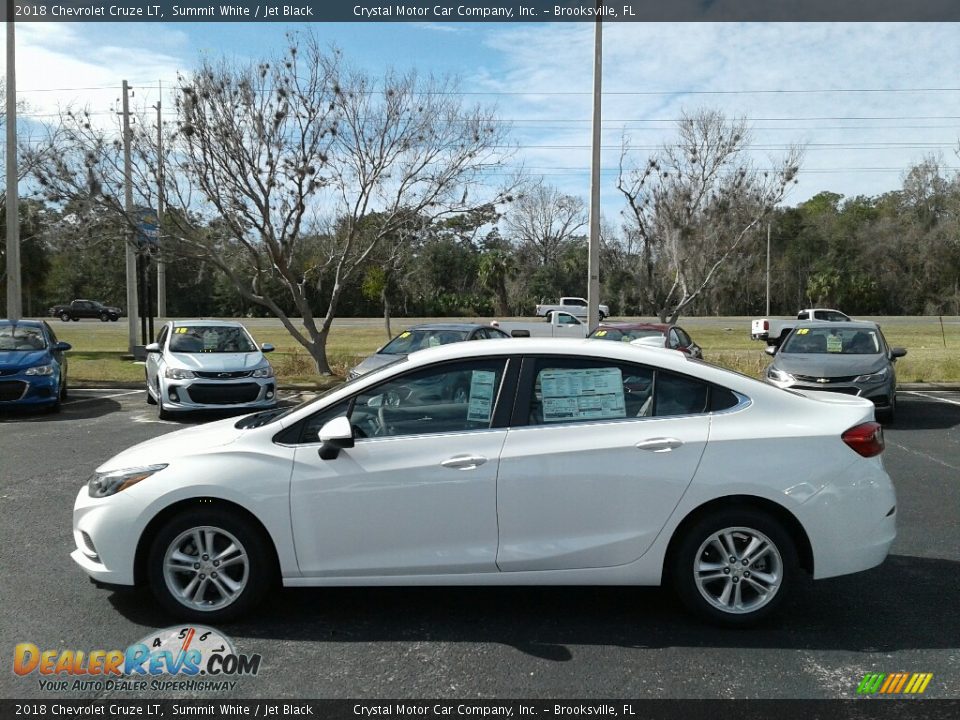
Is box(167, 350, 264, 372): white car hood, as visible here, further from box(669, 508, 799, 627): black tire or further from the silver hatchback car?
box(669, 508, 799, 627): black tire

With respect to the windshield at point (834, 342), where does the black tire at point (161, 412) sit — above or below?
below

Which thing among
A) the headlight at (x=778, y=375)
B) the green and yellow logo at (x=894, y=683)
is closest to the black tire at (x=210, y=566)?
the green and yellow logo at (x=894, y=683)

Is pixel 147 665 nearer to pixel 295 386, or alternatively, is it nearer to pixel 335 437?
pixel 335 437

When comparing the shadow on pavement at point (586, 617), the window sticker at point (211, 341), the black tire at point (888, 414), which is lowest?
the shadow on pavement at point (586, 617)

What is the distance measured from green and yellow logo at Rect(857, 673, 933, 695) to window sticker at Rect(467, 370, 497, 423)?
2.22 meters

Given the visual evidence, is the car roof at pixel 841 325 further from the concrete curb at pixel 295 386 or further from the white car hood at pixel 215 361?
the white car hood at pixel 215 361

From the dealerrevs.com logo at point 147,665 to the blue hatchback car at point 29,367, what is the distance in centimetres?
1040

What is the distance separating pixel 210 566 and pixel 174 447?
0.72 m

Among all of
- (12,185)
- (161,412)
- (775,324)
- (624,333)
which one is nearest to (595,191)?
(624,333)

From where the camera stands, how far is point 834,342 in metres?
14.0

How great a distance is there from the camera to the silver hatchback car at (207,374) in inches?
515

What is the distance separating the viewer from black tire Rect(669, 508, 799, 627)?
4512 mm

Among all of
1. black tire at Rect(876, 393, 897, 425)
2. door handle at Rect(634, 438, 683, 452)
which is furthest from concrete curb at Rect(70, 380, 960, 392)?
door handle at Rect(634, 438, 683, 452)

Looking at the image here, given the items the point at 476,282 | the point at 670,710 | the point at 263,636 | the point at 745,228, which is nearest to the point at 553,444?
the point at 670,710
